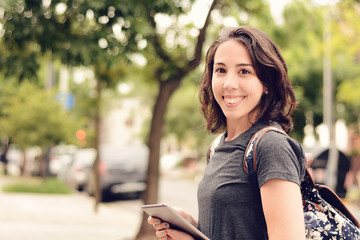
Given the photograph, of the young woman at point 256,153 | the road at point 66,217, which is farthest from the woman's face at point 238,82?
the road at point 66,217

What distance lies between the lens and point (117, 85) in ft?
37.8

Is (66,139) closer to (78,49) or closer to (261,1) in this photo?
(261,1)

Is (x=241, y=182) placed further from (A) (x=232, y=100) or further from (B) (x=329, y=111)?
(B) (x=329, y=111)

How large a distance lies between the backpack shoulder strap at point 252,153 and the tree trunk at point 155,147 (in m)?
6.61

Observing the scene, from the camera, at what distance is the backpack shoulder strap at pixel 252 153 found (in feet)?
5.69

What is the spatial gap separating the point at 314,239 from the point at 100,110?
37.3 feet

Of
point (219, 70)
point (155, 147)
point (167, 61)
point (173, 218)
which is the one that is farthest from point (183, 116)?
point (173, 218)

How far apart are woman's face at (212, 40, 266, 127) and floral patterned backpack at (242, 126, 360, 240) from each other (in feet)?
0.56

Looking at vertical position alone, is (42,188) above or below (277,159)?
below

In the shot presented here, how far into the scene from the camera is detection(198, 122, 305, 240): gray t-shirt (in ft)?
5.47

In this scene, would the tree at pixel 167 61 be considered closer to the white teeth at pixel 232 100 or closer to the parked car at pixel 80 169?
the white teeth at pixel 232 100

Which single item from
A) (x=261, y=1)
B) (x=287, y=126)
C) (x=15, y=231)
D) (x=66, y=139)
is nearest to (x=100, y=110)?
(x=15, y=231)

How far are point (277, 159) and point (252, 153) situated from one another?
4.2 inches

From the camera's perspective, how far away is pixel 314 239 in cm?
178
